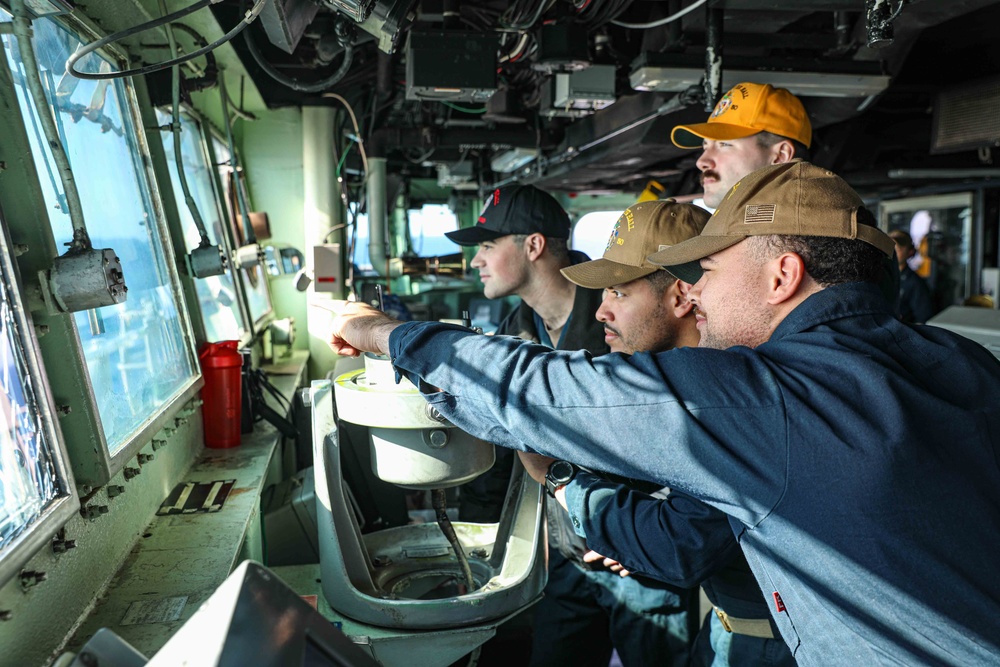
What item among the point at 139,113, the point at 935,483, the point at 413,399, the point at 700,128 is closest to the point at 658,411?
the point at 935,483

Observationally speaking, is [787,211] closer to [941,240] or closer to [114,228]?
[114,228]

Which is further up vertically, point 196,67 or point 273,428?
point 196,67

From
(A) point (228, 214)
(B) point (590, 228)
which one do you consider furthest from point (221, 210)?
(B) point (590, 228)

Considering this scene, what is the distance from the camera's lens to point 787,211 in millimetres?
1189

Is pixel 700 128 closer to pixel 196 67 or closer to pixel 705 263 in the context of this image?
pixel 705 263

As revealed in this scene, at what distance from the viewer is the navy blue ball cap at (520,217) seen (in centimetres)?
273

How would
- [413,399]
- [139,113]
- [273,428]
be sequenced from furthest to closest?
[273,428]
[139,113]
[413,399]

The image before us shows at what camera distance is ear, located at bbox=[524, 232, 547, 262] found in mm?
2719

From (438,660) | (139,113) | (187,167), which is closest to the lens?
(438,660)

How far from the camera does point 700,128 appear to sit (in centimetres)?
256

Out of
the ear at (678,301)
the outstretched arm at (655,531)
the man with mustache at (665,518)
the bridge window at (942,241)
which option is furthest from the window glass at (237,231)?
the bridge window at (942,241)

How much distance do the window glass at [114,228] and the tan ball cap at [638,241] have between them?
1.21 m

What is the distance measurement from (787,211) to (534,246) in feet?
5.18

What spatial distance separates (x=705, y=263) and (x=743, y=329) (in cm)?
13
